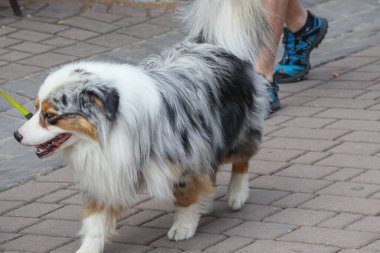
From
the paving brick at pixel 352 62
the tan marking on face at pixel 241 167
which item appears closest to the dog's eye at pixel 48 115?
the tan marking on face at pixel 241 167

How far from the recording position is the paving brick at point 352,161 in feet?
17.0

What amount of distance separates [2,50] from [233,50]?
314cm

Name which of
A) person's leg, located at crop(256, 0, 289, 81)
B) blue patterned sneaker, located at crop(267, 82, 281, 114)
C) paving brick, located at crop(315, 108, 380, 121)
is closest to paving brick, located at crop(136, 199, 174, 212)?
person's leg, located at crop(256, 0, 289, 81)

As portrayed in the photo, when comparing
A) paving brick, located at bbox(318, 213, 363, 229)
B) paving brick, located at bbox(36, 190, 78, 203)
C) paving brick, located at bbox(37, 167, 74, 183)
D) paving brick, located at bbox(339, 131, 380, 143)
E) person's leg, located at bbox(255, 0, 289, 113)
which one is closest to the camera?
paving brick, located at bbox(318, 213, 363, 229)

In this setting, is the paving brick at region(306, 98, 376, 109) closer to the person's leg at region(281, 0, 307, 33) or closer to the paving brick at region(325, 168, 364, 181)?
the person's leg at region(281, 0, 307, 33)

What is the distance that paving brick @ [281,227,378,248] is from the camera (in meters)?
4.18

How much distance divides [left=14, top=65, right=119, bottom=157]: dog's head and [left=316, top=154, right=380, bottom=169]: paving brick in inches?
69.8

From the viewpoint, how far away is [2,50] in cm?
727

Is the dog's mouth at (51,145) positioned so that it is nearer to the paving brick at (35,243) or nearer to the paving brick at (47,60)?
the paving brick at (35,243)

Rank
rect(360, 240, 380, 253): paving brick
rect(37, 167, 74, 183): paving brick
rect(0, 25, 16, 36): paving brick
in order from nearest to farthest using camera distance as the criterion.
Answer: rect(360, 240, 380, 253): paving brick
rect(37, 167, 74, 183): paving brick
rect(0, 25, 16, 36): paving brick

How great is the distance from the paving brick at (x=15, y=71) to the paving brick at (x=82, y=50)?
1.30 ft

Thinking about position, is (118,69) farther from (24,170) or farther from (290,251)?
(24,170)

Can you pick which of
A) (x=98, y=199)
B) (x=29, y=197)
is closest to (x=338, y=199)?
(x=98, y=199)

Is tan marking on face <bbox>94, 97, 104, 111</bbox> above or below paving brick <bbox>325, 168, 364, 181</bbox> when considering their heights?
above
